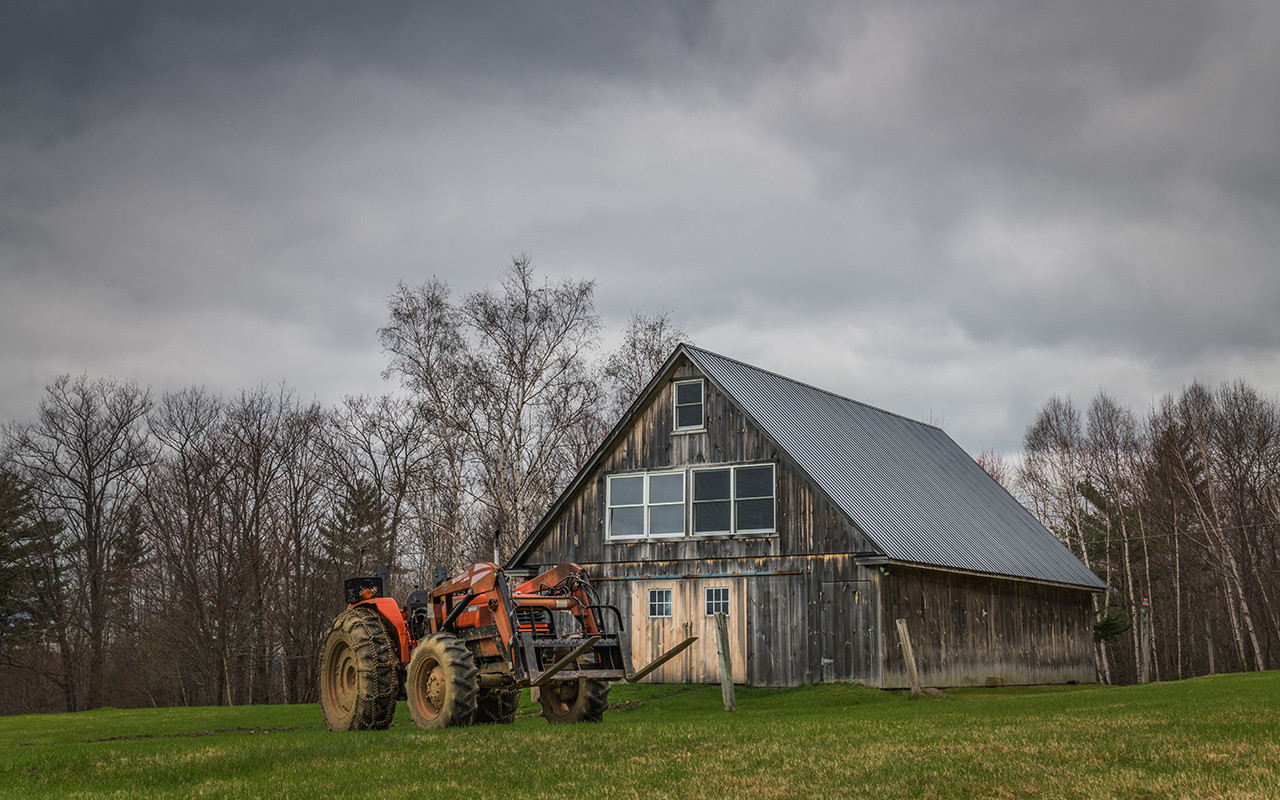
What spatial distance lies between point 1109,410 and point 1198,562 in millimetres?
9200

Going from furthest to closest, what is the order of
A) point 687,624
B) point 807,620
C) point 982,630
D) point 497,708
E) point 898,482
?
point 898,482, point 982,630, point 687,624, point 807,620, point 497,708

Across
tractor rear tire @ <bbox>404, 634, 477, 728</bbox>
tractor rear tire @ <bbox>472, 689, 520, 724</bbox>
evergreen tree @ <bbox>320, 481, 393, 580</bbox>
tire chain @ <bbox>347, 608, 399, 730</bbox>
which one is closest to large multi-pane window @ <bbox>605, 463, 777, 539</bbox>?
tractor rear tire @ <bbox>472, 689, 520, 724</bbox>

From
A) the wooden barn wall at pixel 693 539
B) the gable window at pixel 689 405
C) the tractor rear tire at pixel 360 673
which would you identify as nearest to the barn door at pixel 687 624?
the wooden barn wall at pixel 693 539

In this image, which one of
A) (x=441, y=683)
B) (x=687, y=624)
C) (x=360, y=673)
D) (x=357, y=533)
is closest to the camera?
(x=441, y=683)

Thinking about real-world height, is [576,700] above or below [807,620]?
below

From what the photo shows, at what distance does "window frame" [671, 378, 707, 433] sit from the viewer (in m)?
28.8

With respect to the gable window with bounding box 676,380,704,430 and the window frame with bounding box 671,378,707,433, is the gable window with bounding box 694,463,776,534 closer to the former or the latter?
the window frame with bounding box 671,378,707,433

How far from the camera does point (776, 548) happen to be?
26844 mm

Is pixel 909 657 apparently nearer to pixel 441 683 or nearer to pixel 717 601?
pixel 717 601

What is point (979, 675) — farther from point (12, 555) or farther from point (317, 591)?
point (12, 555)

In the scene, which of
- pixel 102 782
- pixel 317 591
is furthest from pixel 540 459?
pixel 102 782

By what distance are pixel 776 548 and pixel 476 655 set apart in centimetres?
1213

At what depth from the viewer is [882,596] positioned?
25.4 metres

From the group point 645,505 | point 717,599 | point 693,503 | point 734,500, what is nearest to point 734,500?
point 734,500
